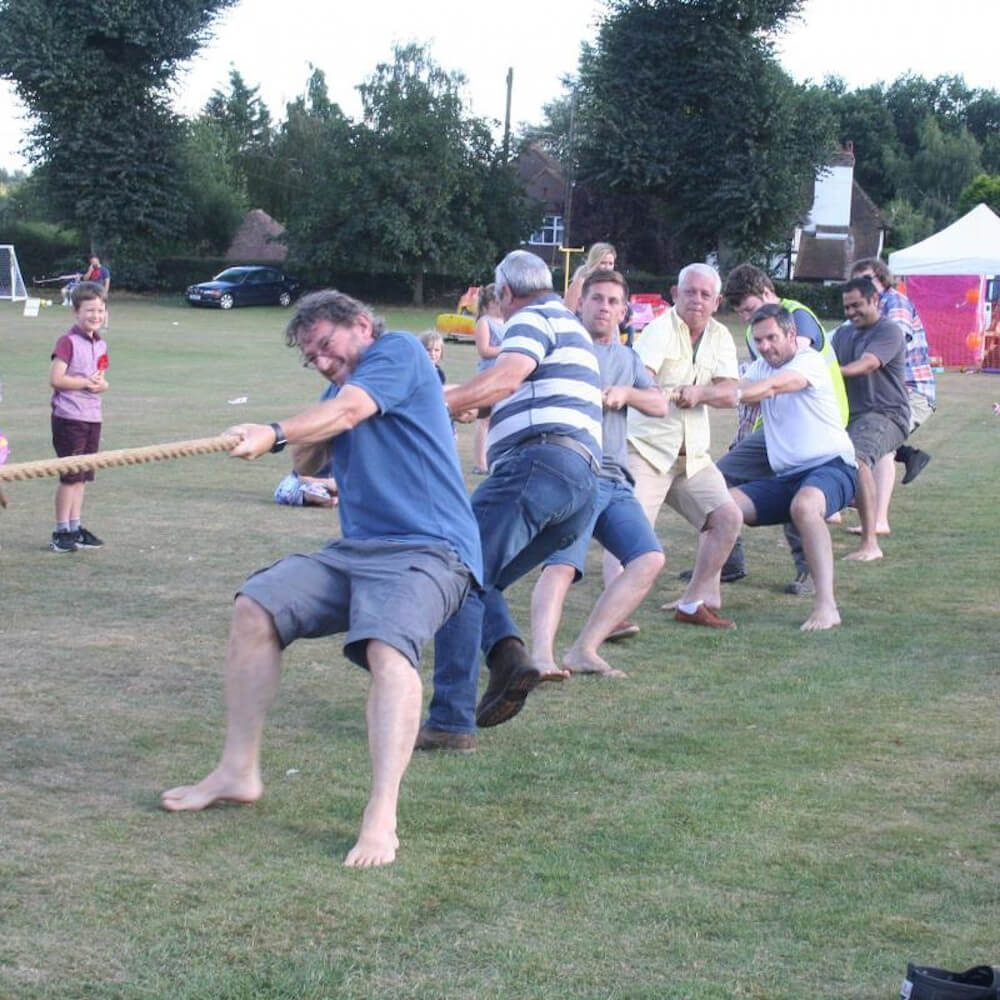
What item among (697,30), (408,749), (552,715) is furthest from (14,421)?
(697,30)

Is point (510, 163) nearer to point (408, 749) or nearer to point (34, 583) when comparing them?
point (34, 583)

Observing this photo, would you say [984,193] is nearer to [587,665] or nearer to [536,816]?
[587,665]

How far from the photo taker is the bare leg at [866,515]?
31.4 ft

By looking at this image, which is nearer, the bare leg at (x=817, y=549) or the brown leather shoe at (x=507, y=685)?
the brown leather shoe at (x=507, y=685)

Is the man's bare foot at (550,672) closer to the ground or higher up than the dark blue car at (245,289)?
closer to the ground

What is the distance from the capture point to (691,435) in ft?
26.2

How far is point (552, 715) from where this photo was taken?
20.2 ft

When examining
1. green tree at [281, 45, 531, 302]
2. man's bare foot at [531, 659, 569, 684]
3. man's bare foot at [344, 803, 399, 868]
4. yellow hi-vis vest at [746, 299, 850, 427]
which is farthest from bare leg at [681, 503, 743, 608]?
green tree at [281, 45, 531, 302]

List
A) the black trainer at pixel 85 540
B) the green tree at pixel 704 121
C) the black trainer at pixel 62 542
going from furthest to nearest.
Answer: the green tree at pixel 704 121, the black trainer at pixel 85 540, the black trainer at pixel 62 542

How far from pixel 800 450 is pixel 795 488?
8.7 inches

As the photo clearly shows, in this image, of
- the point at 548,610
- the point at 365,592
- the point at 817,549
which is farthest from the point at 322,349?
the point at 817,549

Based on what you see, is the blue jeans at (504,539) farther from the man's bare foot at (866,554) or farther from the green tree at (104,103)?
the green tree at (104,103)

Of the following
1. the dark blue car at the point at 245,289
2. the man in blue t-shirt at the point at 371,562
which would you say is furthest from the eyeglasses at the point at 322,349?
the dark blue car at the point at 245,289

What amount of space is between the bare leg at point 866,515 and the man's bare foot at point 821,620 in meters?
1.68
